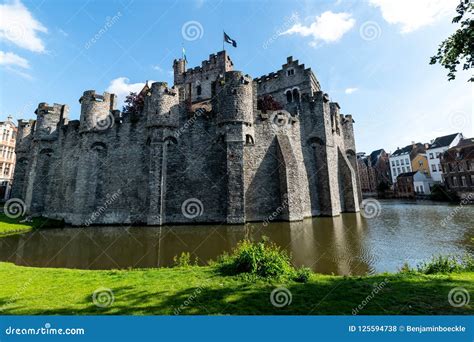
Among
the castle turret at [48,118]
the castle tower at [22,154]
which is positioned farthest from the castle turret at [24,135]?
the castle turret at [48,118]

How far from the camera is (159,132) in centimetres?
2084

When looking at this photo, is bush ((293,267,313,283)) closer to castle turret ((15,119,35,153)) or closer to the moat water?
the moat water

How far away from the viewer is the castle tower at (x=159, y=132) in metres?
19.8

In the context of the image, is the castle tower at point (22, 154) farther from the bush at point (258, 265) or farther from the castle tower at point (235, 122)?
the bush at point (258, 265)

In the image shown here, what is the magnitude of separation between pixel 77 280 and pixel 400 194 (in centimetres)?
6468

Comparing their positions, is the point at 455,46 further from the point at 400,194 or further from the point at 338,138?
the point at 400,194

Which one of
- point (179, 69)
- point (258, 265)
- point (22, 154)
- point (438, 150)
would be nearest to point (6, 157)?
point (22, 154)

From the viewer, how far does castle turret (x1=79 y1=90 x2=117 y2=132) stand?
22156 mm

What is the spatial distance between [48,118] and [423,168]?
71494 mm

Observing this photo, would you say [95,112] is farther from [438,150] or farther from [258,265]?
[438,150]

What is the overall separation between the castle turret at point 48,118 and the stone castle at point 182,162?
0.10m

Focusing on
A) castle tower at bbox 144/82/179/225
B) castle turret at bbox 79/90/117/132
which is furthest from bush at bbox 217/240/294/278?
castle turret at bbox 79/90/117/132

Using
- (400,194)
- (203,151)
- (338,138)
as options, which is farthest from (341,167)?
(400,194)

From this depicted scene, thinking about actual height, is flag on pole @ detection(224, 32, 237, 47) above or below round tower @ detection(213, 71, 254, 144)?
above
